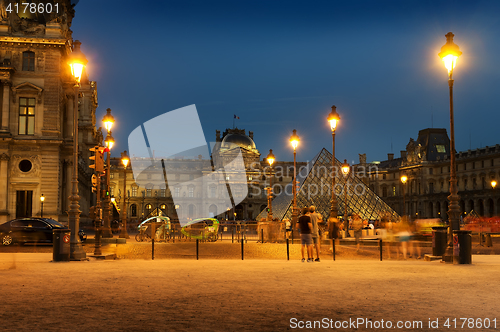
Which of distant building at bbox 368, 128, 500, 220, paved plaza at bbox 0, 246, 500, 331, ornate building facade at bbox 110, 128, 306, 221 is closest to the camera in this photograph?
paved plaza at bbox 0, 246, 500, 331

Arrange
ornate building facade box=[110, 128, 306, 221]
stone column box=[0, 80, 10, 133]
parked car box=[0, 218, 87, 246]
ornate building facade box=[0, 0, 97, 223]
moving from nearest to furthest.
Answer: parked car box=[0, 218, 87, 246], stone column box=[0, 80, 10, 133], ornate building facade box=[0, 0, 97, 223], ornate building facade box=[110, 128, 306, 221]

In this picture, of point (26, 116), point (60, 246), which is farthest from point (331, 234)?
point (26, 116)

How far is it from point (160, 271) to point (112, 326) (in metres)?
5.85

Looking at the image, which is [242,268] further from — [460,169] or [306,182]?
[460,169]

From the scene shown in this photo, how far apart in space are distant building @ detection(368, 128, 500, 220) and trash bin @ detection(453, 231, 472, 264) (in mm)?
74968

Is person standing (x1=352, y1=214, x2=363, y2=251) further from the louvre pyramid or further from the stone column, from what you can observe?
the stone column

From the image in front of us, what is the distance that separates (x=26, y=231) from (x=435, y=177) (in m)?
92.3

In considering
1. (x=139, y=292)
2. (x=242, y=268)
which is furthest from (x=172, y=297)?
(x=242, y=268)

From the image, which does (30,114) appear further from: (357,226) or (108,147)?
(357,226)

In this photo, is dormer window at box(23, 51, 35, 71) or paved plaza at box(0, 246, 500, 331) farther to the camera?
dormer window at box(23, 51, 35, 71)

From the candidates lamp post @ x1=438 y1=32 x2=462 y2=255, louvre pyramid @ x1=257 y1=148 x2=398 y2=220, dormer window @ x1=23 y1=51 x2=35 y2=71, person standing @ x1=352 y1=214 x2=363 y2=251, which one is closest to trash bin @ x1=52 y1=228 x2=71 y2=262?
lamp post @ x1=438 y1=32 x2=462 y2=255

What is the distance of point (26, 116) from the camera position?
1380 inches

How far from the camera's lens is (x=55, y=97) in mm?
35000

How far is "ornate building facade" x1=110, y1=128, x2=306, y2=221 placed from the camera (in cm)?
10712
